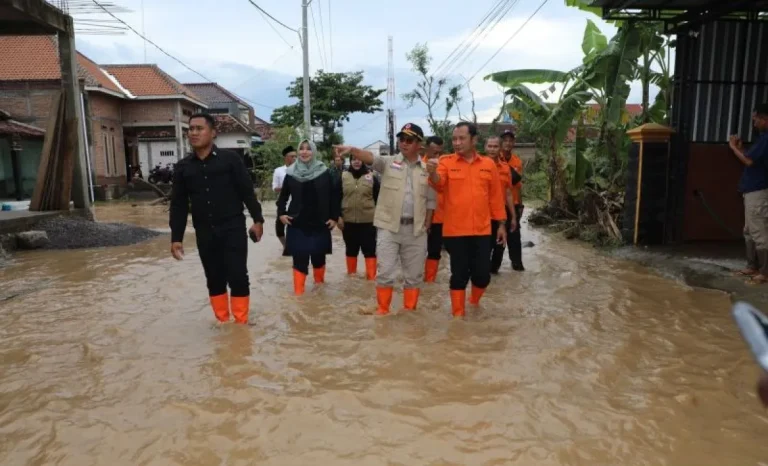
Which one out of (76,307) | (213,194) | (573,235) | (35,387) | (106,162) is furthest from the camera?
(106,162)

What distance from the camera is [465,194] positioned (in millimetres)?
5086

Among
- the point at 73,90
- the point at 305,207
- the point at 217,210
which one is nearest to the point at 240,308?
the point at 217,210

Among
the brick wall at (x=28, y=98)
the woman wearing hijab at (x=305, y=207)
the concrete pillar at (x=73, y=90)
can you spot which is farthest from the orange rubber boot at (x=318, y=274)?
the brick wall at (x=28, y=98)

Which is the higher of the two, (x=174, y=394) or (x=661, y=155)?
(x=661, y=155)

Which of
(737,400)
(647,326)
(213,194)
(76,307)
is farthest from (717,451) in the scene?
(76,307)

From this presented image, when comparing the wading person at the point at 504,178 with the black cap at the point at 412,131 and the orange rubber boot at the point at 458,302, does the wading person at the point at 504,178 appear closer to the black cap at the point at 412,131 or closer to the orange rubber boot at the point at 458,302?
the orange rubber boot at the point at 458,302

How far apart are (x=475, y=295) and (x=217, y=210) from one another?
8.17 ft

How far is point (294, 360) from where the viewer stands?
168 inches

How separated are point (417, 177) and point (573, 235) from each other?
667 centimetres

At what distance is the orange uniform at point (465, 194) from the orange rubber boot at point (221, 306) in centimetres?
199

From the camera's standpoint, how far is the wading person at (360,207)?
689 centimetres

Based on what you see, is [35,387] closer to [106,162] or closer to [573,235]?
[573,235]

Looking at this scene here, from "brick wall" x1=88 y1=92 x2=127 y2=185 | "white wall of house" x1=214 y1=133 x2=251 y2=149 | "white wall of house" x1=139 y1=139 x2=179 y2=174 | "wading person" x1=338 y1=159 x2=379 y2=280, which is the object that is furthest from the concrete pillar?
"white wall of house" x1=214 y1=133 x2=251 y2=149

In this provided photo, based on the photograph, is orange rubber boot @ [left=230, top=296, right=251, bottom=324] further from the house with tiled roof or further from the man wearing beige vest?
the house with tiled roof
